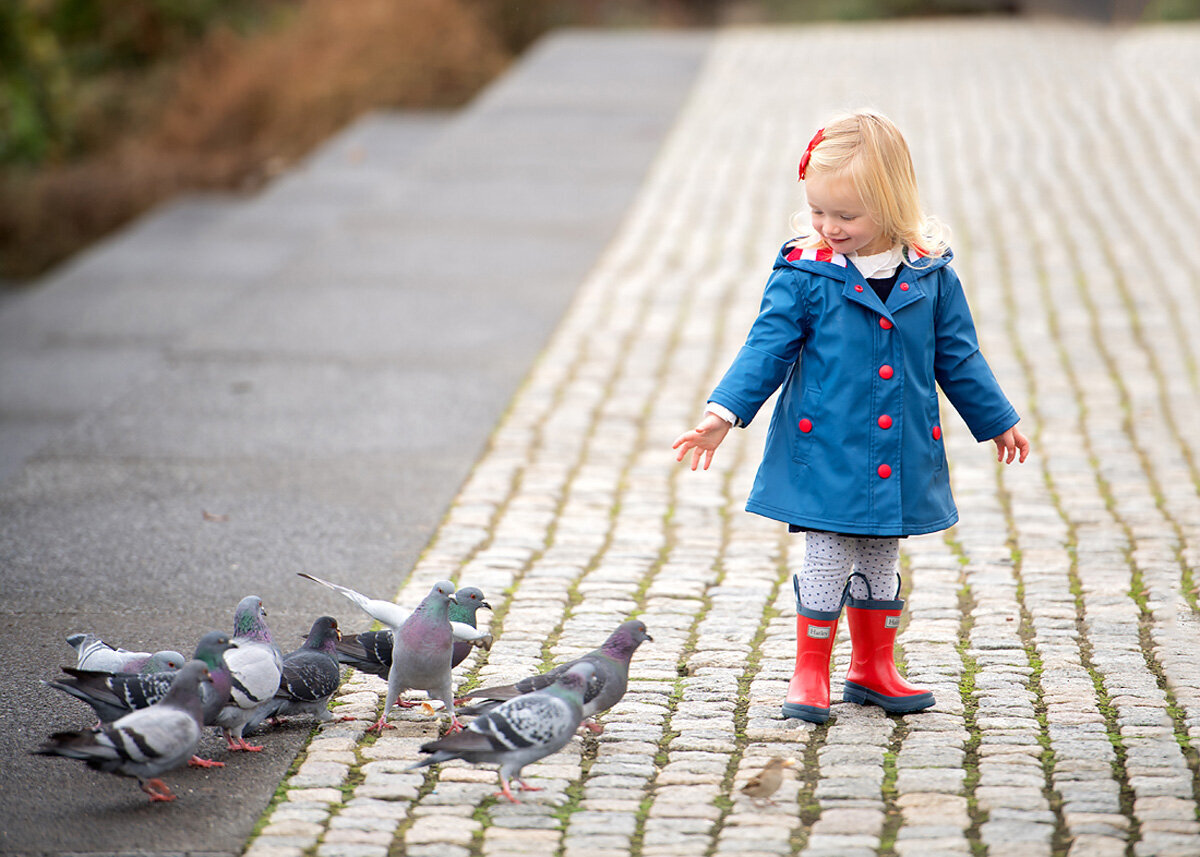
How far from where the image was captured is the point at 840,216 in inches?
148

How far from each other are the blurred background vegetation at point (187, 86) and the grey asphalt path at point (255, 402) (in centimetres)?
206

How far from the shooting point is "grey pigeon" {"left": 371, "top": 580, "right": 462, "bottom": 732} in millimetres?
3609

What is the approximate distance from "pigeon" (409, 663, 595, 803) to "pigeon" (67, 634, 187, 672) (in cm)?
73

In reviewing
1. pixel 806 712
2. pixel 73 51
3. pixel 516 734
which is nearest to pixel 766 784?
pixel 806 712

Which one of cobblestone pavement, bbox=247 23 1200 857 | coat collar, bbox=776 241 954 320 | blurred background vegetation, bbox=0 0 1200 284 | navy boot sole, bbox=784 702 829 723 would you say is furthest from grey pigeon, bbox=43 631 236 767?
blurred background vegetation, bbox=0 0 1200 284

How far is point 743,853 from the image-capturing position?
3.21 meters

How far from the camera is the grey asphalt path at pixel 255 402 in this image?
402cm

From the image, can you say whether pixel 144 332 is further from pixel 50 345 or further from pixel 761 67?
pixel 761 67

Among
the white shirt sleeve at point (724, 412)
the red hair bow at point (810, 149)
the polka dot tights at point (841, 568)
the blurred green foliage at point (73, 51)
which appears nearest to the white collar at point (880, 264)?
the red hair bow at point (810, 149)

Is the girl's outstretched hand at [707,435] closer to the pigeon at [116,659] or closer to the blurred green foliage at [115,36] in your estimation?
the pigeon at [116,659]

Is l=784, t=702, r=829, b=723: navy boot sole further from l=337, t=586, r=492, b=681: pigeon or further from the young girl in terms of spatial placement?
l=337, t=586, r=492, b=681: pigeon

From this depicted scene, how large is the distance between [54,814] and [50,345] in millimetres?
6995

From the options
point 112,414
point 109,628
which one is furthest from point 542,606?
point 112,414

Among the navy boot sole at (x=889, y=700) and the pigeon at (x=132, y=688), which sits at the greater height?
the pigeon at (x=132, y=688)
